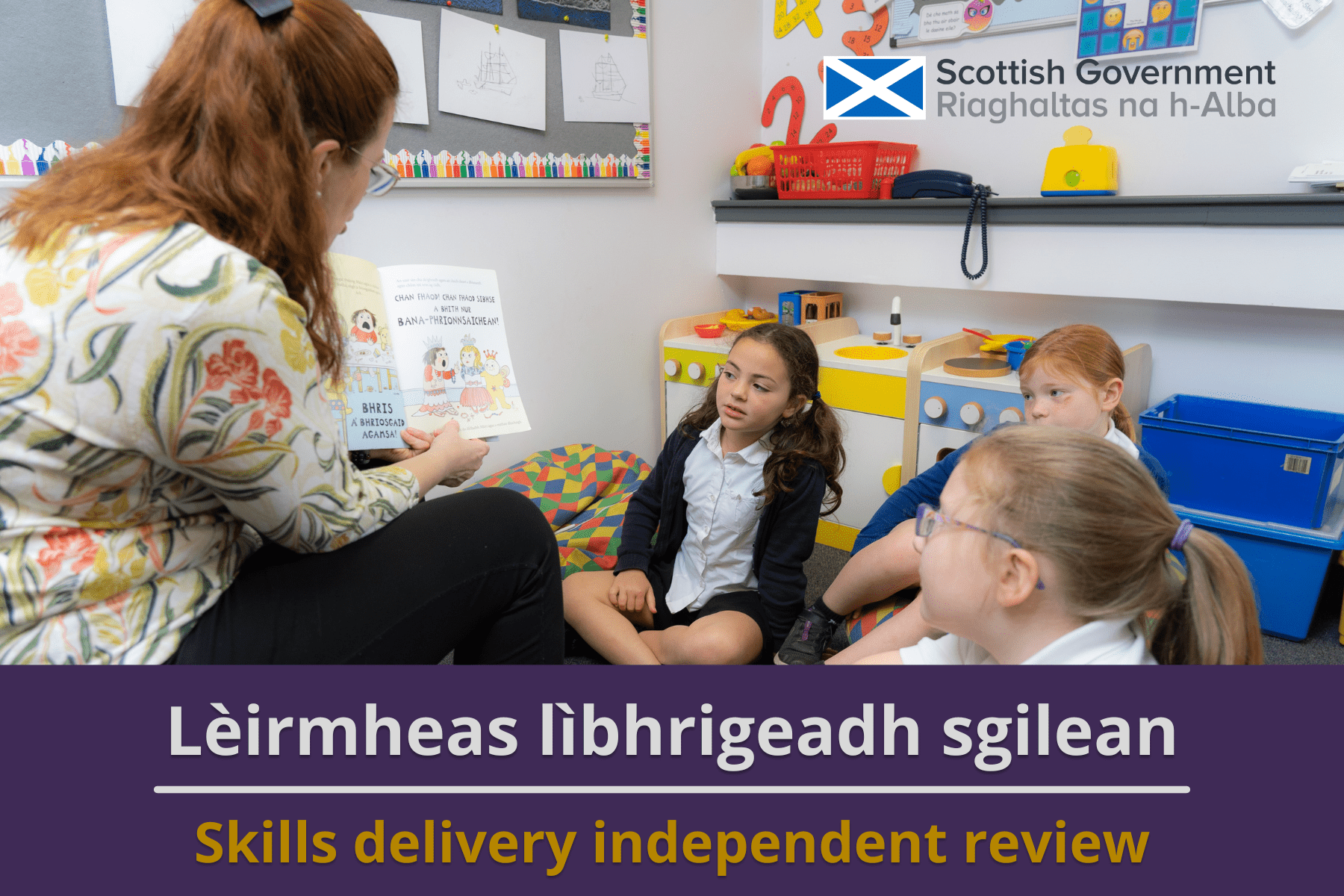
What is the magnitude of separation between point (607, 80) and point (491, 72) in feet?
1.10

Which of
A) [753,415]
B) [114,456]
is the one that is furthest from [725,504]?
[114,456]

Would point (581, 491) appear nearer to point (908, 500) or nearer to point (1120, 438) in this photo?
point (908, 500)

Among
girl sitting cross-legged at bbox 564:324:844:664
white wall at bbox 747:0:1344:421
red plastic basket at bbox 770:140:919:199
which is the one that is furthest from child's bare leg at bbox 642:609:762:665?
red plastic basket at bbox 770:140:919:199

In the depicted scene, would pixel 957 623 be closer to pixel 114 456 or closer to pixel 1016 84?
pixel 114 456

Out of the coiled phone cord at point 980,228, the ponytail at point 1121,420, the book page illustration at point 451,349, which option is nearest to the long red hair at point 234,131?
the book page illustration at point 451,349

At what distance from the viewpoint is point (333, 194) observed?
838 mm

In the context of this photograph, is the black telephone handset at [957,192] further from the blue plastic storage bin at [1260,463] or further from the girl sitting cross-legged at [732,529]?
the girl sitting cross-legged at [732,529]

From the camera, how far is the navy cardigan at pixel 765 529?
1.51 metres

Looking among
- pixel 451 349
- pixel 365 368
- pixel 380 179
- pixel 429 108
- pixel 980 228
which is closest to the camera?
pixel 380 179

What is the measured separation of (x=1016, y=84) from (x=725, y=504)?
134 centimetres

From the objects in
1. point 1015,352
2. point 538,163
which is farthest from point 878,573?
point 538,163

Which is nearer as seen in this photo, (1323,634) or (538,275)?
(1323,634)

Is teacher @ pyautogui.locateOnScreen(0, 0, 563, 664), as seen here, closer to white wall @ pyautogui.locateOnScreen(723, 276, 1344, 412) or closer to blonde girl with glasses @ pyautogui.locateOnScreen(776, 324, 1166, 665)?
blonde girl with glasses @ pyautogui.locateOnScreen(776, 324, 1166, 665)

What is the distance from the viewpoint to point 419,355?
51.4 inches
